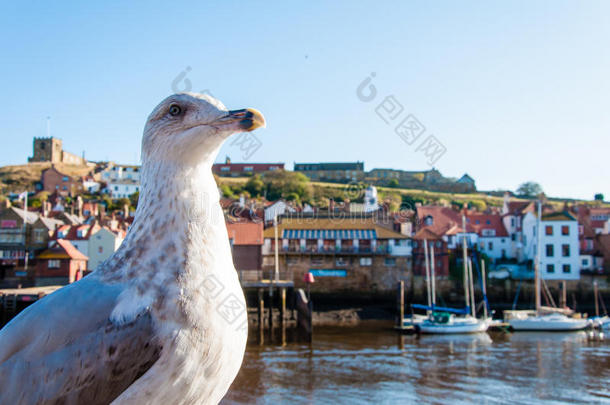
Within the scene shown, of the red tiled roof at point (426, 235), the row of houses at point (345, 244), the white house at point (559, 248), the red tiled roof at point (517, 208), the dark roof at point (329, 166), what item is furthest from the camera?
the dark roof at point (329, 166)

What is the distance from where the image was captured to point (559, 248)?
167ft

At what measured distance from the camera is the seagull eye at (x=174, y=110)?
2.39m

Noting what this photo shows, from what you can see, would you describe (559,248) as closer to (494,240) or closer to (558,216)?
(558,216)

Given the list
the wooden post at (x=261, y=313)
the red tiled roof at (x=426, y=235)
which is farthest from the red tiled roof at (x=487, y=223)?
the wooden post at (x=261, y=313)

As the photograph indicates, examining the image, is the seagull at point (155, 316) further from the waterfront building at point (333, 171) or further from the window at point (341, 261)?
the waterfront building at point (333, 171)

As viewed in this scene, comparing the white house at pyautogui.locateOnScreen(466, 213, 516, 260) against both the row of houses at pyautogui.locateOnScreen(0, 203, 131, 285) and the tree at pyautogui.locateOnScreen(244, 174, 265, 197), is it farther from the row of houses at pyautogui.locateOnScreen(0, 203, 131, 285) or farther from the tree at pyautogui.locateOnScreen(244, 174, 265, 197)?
the tree at pyautogui.locateOnScreen(244, 174, 265, 197)

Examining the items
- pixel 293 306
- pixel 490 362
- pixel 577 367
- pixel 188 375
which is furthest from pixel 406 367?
pixel 188 375

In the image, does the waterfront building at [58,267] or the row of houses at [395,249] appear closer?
the waterfront building at [58,267]

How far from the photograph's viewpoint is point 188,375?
2035 mm

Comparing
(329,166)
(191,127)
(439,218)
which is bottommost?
(191,127)

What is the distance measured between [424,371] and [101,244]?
35304mm

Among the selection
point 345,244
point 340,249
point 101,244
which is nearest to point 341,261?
point 340,249

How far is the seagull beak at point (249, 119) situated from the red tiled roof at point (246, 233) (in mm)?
45644

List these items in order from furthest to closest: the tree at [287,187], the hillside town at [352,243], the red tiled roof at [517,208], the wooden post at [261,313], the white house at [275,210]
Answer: the tree at [287,187] < the red tiled roof at [517,208] < the white house at [275,210] < the hillside town at [352,243] < the wooden post at [261,313]
